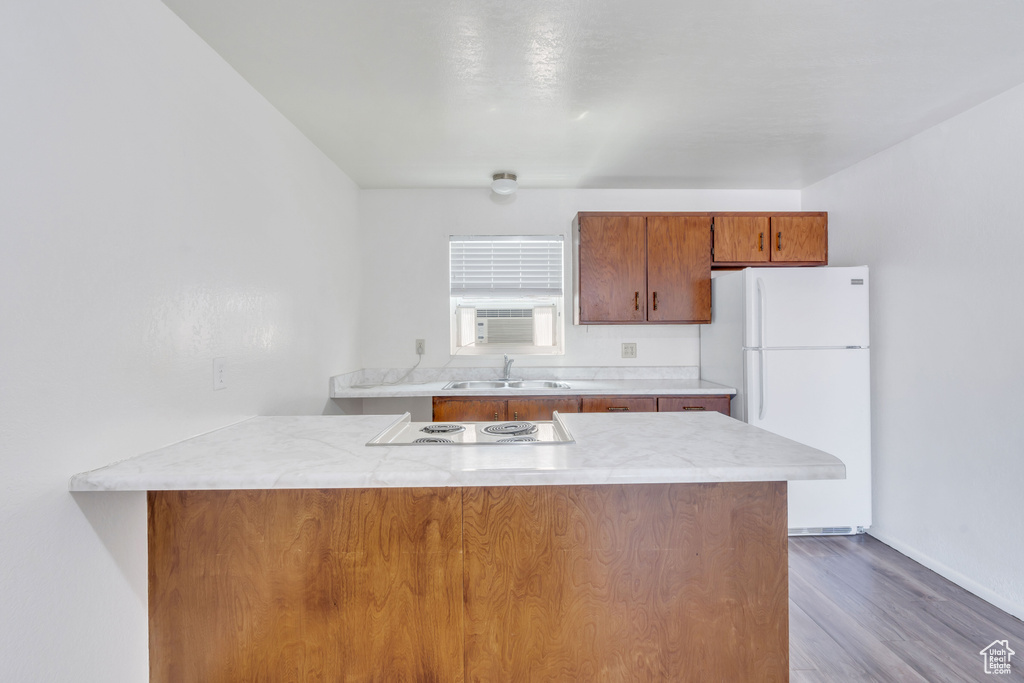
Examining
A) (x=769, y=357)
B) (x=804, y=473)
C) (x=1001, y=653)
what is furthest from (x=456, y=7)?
Result: (x=1001, y=653)

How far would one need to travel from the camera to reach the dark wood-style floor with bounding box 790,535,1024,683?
6.17 feet

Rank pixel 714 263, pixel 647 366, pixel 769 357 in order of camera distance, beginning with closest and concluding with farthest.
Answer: pixel 769 357
pixel 714 263
pixel 647 366

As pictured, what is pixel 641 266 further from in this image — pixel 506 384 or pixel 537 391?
pixel 506 384

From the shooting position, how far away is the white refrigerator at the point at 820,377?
9.86ft

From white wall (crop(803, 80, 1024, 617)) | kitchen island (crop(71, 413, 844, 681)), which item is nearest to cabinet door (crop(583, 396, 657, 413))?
white wall (crop(803, 80, 1024, 617))

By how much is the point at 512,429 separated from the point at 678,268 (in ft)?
7.30

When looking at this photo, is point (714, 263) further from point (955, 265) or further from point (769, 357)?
point (955, 265)

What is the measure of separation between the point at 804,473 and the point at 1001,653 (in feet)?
5.27

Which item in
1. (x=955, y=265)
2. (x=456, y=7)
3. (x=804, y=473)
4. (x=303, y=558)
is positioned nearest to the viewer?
(x=804, y=473)

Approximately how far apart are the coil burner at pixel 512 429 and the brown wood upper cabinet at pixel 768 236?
2.32 meters

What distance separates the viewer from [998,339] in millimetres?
2314

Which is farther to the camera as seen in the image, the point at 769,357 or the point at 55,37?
the point at 769,357

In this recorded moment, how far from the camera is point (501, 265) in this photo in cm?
387

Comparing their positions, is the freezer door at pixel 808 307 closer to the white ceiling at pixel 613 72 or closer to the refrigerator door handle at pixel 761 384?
the refrigerator door handle at pixel 761 384
